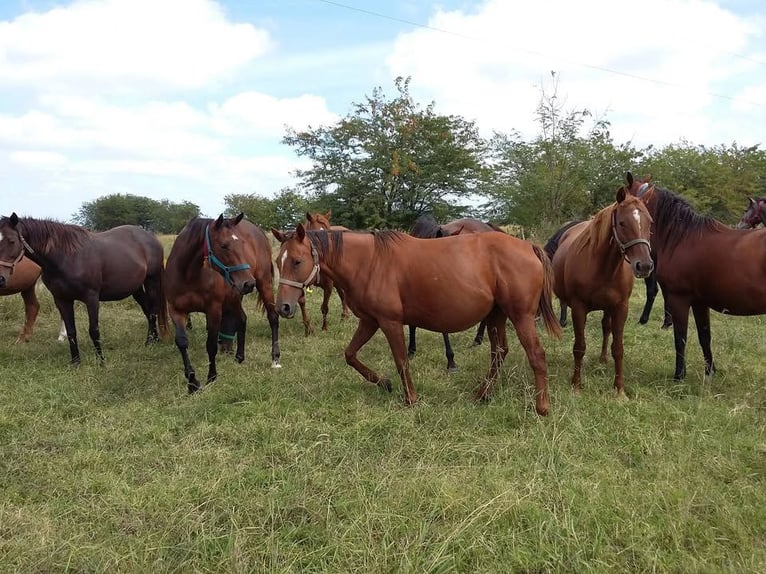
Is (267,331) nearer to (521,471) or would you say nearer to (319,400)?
(319,400)

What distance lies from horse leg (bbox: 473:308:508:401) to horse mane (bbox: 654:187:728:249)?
85.2 inches

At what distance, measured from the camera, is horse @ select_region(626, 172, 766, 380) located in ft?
15.9

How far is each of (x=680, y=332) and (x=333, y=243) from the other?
3863 millimetres

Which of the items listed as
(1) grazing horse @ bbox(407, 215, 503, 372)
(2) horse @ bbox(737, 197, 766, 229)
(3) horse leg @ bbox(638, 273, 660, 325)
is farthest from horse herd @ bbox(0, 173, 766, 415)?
(2) horse @ bbox(737, 197, 766, 229)

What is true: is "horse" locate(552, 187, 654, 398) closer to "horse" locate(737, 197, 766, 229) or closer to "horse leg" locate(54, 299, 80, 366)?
"horse" locate(737, 197, 766, 229)

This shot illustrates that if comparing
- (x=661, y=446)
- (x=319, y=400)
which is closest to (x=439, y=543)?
(x=661, y=446)

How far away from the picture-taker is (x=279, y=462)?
3541 millimetres

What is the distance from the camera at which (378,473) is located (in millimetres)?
3254

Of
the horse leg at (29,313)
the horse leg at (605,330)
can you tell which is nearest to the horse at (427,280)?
the horse leg at (605,330)

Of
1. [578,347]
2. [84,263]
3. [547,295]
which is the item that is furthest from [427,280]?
[84,263]

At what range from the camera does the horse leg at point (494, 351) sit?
4804mm

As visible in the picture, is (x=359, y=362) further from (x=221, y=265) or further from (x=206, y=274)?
(x=206, y=274)

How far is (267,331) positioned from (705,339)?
6.29m

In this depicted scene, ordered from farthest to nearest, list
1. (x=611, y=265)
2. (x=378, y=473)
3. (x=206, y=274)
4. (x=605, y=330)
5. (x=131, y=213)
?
(x=131, y=213) < (x=605, y=330) < (x=206, y=274) < (x=611, y=265) < (x=378, y=473)
